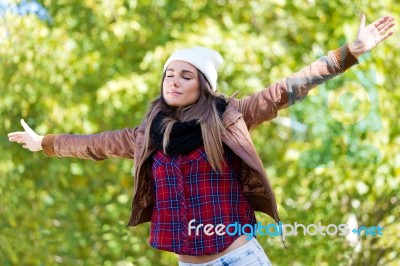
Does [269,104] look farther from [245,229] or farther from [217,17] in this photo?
[217,17]

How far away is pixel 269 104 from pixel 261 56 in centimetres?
232

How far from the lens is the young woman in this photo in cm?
248

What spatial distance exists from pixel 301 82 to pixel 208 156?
1.15 feet

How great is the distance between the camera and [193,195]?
2492 millimetres

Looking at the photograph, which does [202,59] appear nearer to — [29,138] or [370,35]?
[370,35]

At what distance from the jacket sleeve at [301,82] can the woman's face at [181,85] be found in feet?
0.64

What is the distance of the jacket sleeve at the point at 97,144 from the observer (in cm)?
272

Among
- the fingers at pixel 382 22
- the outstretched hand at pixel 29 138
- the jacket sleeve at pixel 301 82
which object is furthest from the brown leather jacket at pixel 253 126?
the outstretched hand at pixel 29 138

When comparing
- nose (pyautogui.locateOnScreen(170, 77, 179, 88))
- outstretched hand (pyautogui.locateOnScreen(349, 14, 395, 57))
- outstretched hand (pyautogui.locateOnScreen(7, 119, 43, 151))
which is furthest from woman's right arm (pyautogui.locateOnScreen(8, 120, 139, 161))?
outstretched hand (pyautogui.locateOnScreen(349, 14, 395, 57))

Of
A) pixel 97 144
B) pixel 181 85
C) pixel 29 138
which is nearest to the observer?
pixel 181 85

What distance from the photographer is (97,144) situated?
2760mm

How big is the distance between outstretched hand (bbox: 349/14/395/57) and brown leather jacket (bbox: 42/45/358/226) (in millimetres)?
29

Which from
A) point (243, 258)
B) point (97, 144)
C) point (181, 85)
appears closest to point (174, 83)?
point (181, 85)

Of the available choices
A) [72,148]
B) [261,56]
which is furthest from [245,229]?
[261,56]
